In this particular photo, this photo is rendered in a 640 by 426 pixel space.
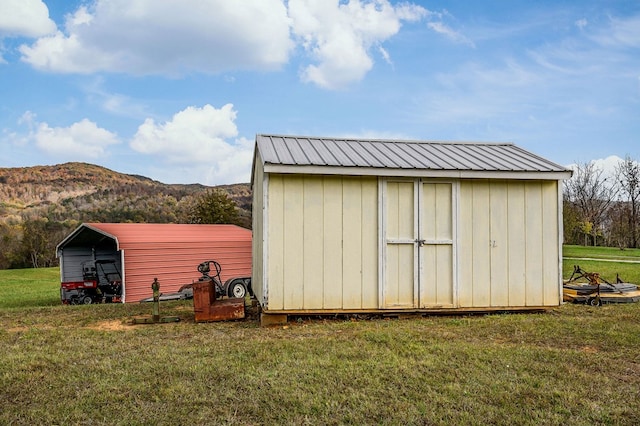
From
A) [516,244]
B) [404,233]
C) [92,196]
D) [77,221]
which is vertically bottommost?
[516,244]

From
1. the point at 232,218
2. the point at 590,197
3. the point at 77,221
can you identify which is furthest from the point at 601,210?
the point at 77,221

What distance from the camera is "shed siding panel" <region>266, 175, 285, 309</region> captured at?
752 cm

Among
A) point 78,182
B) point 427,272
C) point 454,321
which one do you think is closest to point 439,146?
point 427,272

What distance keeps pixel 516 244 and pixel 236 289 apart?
7059 mm

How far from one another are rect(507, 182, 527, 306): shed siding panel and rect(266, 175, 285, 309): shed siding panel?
389 centimetres

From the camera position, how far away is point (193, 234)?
A: 1819 centimetres

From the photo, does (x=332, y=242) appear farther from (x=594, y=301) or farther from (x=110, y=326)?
(x=594, y=301)

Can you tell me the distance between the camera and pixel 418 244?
313 inches

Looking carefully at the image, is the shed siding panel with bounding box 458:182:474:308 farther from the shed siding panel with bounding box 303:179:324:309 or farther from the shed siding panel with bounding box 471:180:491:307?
the shed siding panel with bounding box 303:179:324:309

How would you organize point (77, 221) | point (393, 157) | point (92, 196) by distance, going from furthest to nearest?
point (92, 196), point (77, 221), point (393, 157)

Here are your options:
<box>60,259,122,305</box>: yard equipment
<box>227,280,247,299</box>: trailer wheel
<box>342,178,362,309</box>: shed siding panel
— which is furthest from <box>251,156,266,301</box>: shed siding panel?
<box>60,259,122,305</box>: yard equipment

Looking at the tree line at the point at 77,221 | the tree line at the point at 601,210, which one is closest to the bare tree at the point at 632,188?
the tree line at the point at 601,210

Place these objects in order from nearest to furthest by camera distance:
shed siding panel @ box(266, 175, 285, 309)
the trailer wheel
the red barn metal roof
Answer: shed siding panel @ box(266, 175, 285, 309), the trailer wheel, the red barn metal roof

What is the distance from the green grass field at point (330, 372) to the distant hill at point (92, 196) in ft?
96.2
